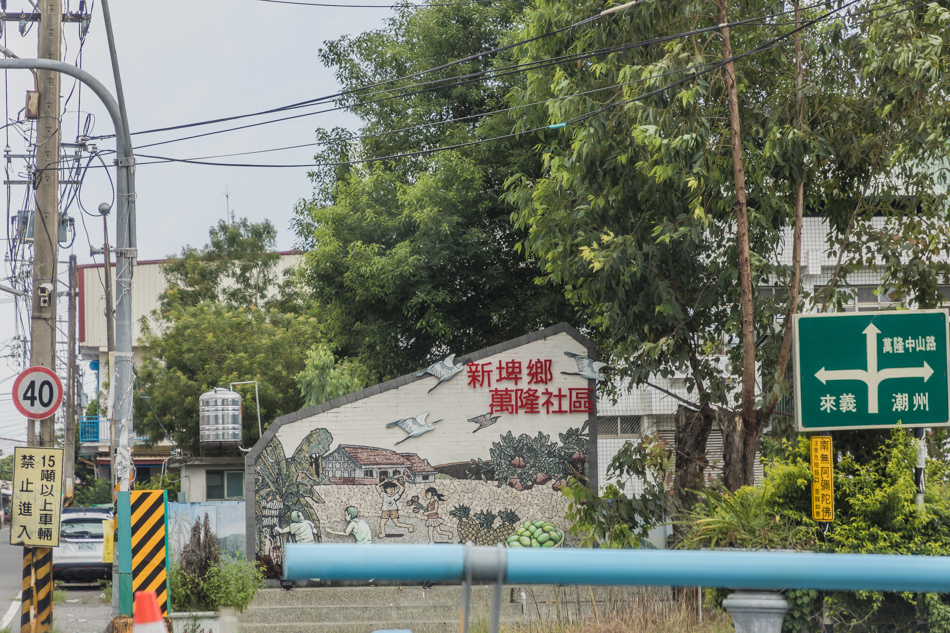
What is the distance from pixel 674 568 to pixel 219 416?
22.1m

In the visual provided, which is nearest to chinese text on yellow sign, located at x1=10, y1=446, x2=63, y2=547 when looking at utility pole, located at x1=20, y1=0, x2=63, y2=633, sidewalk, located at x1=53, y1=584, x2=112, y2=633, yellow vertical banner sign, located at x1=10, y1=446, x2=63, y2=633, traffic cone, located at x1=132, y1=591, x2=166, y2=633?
yellow vertical banner sign, located at x1=10, y1=446, x2=63, y2=633

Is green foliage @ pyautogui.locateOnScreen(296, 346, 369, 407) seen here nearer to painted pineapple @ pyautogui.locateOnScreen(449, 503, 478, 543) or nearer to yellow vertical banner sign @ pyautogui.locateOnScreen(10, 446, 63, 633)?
painted pineapple @ pyautogui.locateOnScreen(449, 503, 478, 543)

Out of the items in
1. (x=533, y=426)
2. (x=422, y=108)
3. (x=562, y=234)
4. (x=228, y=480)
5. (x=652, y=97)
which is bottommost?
(x=228, y=480)

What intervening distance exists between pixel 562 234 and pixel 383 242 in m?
7.45

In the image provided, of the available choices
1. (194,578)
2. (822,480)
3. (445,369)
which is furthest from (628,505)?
(822,480)

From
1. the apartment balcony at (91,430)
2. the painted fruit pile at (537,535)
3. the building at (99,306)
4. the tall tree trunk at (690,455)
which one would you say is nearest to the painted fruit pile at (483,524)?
the painted fruit pile at (537,535)

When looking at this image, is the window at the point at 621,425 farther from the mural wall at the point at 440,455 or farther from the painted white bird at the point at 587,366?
the painted white bird at the point at 587,366

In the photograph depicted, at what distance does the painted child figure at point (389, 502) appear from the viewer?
670 inches

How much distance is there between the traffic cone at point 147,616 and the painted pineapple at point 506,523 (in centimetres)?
1428

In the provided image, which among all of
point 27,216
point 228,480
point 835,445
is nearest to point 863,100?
point 835,445

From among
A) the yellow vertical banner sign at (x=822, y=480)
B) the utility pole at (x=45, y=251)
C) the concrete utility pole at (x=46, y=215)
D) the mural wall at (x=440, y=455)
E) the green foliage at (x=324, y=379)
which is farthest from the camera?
the green foliage at (x=324, y=379)

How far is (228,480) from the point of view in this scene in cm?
2466

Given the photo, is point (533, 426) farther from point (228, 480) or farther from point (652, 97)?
point (228, 480)

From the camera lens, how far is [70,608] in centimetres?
1886
